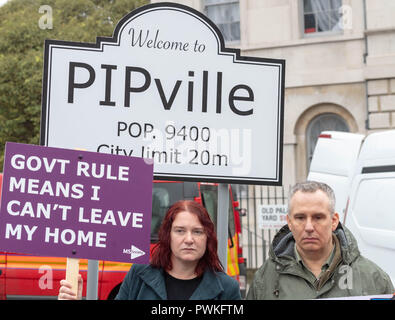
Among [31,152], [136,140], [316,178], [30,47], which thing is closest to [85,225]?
[31,152]

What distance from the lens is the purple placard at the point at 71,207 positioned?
277 centimetres

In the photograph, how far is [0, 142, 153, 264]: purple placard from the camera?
9.07ft

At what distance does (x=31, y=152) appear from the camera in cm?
279

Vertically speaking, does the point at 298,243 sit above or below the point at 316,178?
below

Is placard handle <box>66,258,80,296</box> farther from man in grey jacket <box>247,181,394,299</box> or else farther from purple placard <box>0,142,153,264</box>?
man in grey jacket <box>247,181,394,299</box>

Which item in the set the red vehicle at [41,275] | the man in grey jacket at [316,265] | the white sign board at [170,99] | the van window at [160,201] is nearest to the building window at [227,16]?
the van window at [160,201]

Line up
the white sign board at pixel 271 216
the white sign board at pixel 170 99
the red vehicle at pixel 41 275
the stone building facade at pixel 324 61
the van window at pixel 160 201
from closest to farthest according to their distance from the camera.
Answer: the white sign board at pixel 170 99
the red vehicle at pixel 41 275
the van window at pixel 160 201
the white sign board at pixel 271 216
the stone building facade at pixel 324 61

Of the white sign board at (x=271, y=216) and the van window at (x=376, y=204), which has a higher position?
the white sign board at (x=271, y=216)

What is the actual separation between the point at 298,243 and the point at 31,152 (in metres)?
1.16

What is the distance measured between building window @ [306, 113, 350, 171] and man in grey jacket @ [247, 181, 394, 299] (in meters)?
14.6

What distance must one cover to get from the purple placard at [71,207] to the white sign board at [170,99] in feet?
1.64

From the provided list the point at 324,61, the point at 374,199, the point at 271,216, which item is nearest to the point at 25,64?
the point at 324,61

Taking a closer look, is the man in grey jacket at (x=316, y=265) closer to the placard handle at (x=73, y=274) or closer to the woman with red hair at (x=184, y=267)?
the woman with red hair at (x=184, y=267)
